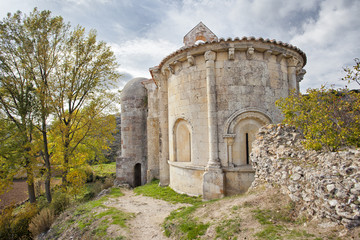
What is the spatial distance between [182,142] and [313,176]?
20.1ft

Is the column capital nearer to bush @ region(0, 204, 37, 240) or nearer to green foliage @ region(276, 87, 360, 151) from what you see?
green foliage @ region(276, 87, 360, 151)

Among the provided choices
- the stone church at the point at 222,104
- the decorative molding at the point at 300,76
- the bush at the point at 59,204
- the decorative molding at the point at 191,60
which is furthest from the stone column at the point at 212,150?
the bush at the point at 59,204

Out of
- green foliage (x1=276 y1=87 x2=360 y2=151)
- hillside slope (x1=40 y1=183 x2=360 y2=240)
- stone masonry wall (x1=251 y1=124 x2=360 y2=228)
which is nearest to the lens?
stone masonry wall (x1=251 y1=124 x2=360 y2=228)

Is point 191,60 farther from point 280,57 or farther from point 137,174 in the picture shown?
point 137,174

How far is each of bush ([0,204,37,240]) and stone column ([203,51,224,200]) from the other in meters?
7.64

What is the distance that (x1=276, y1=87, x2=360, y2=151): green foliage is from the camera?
4.09 metres

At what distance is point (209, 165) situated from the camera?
7.71 metres

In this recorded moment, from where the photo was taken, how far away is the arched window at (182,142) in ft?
30.2

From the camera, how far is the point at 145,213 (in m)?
7.33

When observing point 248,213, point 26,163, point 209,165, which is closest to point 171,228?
point 248,213

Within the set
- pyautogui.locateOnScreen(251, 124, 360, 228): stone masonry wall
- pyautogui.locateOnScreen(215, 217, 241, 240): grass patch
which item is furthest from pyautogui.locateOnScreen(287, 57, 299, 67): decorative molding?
pyautogui.locateOnScreen(215, 217, 241, 240): grass patch

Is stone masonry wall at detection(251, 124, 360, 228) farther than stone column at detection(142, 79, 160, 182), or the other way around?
stone column at detection(142, 79, 160, 182)

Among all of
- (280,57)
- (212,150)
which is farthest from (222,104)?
(280,57)

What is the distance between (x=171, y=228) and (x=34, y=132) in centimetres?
845
